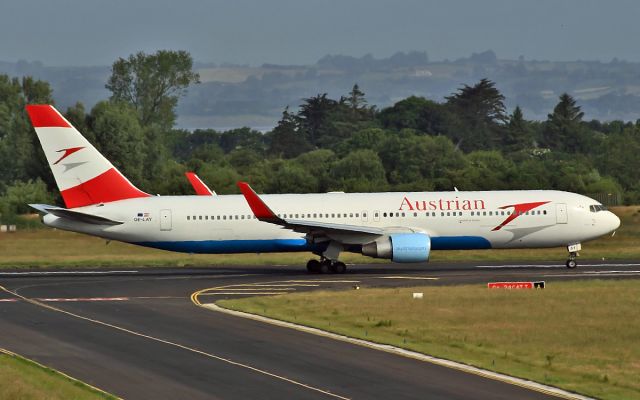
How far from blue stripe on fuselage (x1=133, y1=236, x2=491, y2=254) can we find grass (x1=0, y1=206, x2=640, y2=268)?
6041 mm

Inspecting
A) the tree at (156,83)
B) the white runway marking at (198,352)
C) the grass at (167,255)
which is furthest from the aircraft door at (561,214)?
the tree at (156,83)

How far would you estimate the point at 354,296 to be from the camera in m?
43.2

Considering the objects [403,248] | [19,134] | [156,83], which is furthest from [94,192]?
[156,83]

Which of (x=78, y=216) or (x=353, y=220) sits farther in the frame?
(x=353, y=220)

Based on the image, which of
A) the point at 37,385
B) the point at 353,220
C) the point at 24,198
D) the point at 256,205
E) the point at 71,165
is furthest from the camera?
the point at 24,198

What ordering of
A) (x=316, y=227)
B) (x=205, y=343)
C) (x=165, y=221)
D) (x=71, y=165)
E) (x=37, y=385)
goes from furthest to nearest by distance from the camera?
(x=71, y=165) → (x=165, y=221) → (x=316, y=227) → (x=205, y=343) → (x=37, y=385)

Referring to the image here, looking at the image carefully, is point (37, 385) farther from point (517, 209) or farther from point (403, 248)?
point (517, 209)

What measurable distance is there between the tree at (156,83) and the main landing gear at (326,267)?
120190mm

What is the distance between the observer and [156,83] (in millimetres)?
173250

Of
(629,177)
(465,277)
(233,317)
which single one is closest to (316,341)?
(233,317)

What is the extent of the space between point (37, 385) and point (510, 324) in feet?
49.3

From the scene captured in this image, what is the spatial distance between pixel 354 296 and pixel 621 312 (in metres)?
10.3

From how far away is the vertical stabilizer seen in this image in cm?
5425

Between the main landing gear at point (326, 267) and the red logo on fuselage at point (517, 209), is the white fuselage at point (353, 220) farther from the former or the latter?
the main landing gear at point (326, 267)
